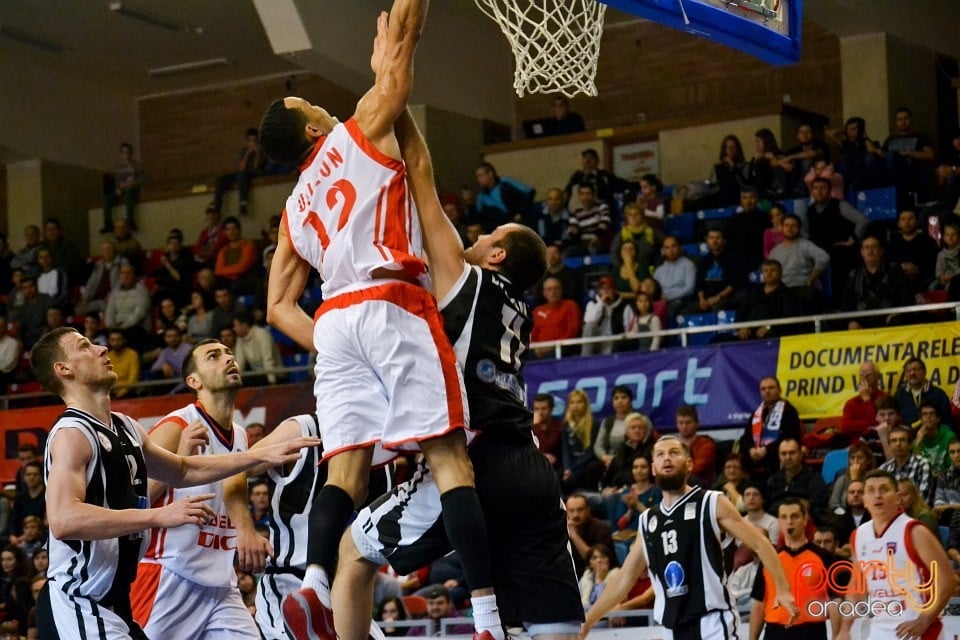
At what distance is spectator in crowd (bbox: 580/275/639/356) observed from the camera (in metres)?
15.3

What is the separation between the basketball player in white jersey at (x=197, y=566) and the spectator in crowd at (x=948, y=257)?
26.7 feet

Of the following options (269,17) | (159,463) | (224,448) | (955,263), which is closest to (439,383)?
(159,463)

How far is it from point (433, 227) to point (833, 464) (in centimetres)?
770

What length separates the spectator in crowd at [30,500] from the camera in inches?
640

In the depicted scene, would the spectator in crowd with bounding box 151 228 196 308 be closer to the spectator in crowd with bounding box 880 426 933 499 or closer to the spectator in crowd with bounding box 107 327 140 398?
the spectator in crowd with bounding box 107 327 140 398

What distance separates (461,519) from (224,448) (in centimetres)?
269

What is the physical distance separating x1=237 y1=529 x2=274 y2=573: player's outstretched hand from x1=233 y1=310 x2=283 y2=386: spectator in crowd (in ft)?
33.2

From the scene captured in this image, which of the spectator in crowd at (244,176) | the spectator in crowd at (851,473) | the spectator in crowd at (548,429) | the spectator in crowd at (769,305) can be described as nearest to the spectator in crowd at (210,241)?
the spectator in crowd at (244,176)

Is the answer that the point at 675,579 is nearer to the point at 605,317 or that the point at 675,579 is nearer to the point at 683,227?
the point at 605,317

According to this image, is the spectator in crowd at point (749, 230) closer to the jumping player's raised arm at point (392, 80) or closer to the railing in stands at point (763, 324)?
the railing in stands at point (763, 324)

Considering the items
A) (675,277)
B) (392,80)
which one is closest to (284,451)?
(392,80)

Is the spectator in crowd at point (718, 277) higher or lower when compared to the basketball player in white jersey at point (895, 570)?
higher

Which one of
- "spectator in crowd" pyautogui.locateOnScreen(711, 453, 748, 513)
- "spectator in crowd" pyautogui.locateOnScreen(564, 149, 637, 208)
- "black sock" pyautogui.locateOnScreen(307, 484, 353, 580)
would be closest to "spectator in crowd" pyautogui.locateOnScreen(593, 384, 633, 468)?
"spectator in crowd" pyautogui.locateOnScreen(711, 453, 748, 513)

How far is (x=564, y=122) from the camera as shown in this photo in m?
20.2
